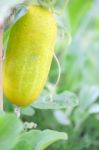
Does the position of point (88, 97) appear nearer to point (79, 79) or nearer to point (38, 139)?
point (79, 79)

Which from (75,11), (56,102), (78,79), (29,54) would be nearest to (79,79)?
(78,79)

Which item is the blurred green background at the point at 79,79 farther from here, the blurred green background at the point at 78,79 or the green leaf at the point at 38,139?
the green leaf at the point at 38,139

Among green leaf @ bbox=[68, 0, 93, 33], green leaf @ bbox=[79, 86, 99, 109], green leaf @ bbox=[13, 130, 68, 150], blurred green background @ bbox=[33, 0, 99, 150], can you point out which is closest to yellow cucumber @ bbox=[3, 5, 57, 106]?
green leaf @ bbox=[13, 130, 68, 150]

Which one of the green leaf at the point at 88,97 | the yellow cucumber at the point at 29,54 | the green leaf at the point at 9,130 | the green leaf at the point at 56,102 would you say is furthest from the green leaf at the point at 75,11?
the green leaf at the point at 9,130

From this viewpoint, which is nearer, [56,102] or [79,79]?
[56,102]

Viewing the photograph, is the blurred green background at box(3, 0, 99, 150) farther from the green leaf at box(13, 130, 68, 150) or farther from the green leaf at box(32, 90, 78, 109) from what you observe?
the green leaf at box(13, 130, 68, 150)

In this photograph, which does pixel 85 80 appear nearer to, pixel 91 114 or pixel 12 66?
pixel 91 114
